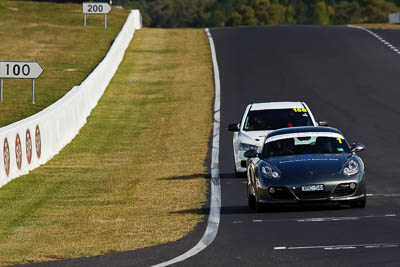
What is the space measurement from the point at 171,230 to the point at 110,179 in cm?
852

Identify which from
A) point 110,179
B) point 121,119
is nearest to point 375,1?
point 121,119

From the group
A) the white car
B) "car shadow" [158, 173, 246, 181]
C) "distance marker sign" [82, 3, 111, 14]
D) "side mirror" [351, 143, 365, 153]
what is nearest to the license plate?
"side mirror" [351, 143, 365, 153]

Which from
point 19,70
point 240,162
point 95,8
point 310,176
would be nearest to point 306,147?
point 310,176

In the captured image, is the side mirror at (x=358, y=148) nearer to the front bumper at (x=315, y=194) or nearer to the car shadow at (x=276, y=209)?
the car shadow at (x=276, y=209)

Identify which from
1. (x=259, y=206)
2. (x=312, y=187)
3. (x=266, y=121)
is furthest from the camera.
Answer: (x=266, y=121)

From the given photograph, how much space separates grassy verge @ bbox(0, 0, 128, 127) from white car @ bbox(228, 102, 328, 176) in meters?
12.9

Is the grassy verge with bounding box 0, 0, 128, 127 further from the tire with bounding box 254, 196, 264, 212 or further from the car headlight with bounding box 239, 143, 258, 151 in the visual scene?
the tire with bounding box 254, 196, 264, 212

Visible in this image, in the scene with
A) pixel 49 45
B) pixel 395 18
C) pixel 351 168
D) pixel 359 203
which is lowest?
pixel 395 18

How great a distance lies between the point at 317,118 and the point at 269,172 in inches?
780

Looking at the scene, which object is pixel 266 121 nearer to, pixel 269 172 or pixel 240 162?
pixel 240 162

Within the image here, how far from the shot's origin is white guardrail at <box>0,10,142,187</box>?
71.2 ft

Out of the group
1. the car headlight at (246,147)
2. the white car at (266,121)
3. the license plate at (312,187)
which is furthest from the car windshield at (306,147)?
the white car at (266,121)

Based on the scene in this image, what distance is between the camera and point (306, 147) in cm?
1806

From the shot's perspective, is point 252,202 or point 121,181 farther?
point 121,181
